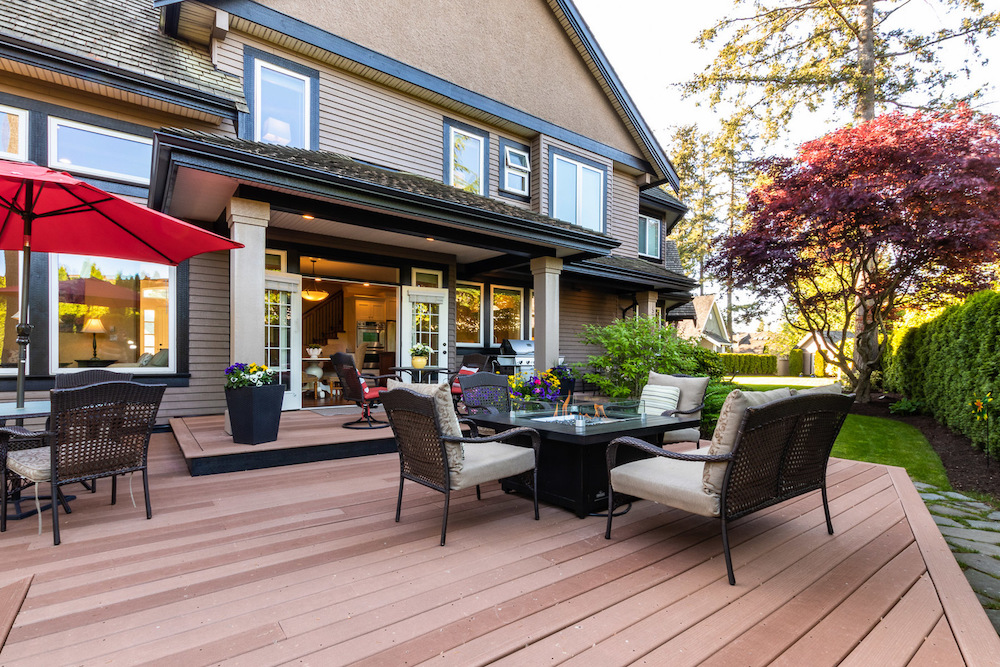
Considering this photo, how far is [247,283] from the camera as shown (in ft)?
16.1

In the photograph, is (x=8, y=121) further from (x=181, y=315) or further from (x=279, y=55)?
(x=279, y=55)

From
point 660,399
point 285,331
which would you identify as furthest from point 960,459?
point 285,331

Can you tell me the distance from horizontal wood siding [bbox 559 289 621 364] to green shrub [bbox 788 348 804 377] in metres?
18.7

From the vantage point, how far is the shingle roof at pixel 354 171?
190 inches

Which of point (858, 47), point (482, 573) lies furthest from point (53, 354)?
point (858, 47)

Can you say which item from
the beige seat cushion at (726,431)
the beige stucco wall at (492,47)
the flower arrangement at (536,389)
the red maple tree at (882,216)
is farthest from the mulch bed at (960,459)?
the beige stucco wall at (492,47)

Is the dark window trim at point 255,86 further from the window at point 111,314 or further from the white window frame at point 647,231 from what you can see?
the white window frame at point 647,231

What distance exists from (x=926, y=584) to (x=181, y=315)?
7426 millimetres

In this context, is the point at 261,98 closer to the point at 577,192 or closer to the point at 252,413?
the point at 252,413

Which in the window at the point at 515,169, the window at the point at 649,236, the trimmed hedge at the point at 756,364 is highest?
the window at the point at 515,169

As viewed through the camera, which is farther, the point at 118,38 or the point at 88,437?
the point at 118,38

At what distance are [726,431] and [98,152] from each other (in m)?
7.16

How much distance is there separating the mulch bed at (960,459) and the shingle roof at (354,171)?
16.6 feet

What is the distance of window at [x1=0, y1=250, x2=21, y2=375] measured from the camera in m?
5.28
